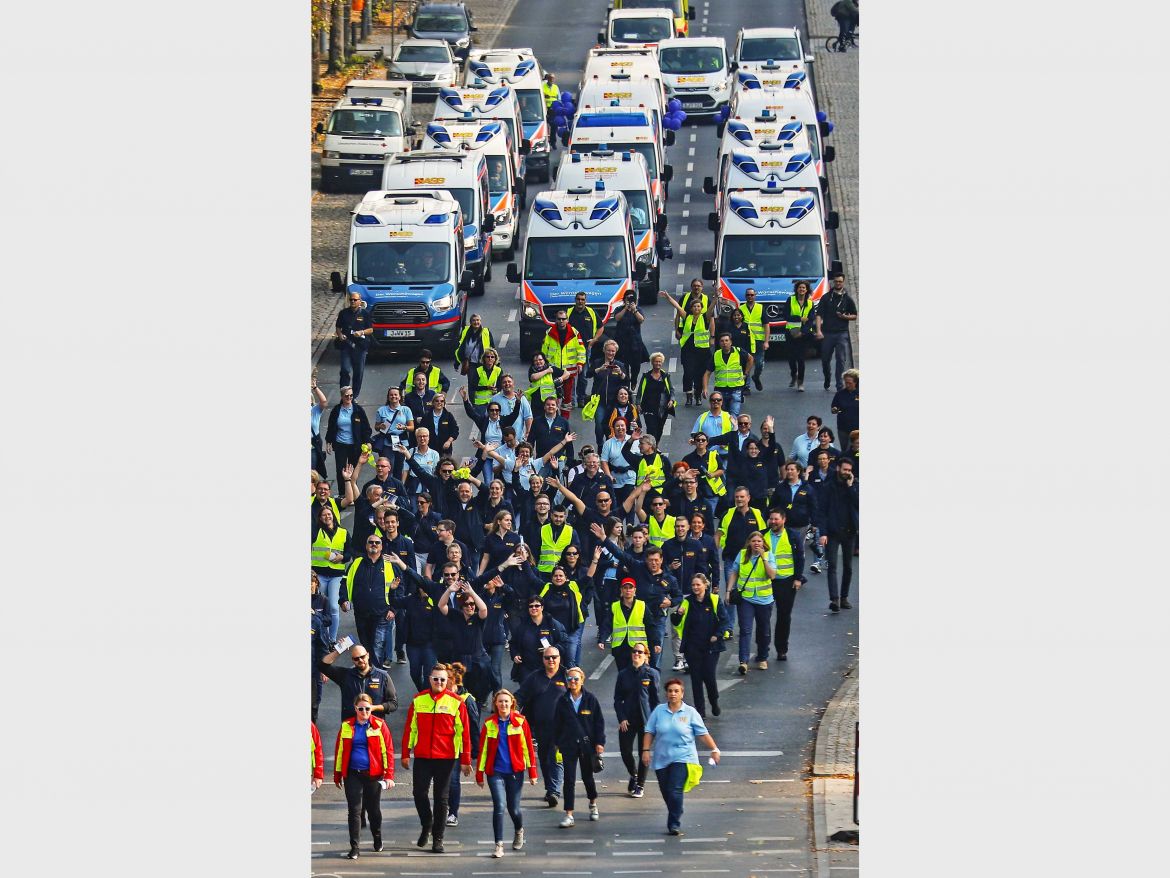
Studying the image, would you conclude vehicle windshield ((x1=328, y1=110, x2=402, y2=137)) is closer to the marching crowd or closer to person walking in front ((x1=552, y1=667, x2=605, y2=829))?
the marching crowd

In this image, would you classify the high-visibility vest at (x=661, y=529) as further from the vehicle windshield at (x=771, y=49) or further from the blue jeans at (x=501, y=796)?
the vehicle windshield at (x=771, y=49)

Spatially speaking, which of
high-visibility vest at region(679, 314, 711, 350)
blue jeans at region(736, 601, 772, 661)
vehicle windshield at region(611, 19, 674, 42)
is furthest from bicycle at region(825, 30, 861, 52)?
blue jeans at region(736, 601, 772, 661)

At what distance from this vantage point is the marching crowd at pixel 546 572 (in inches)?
889

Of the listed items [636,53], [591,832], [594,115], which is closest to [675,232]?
[594,115]

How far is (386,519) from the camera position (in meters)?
26.6

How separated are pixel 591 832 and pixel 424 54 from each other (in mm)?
42250

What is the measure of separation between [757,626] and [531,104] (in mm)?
29729

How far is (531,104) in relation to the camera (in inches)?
2185

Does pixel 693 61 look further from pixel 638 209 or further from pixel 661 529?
pixel 661 529

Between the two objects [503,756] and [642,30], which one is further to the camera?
[642,30]

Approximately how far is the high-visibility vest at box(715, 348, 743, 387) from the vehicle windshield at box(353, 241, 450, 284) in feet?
23.4

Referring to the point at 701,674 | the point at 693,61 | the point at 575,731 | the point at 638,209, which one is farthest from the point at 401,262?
the point at 693,61

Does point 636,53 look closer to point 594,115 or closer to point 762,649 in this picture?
point 594,115

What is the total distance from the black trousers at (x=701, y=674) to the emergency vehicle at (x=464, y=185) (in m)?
18.5
